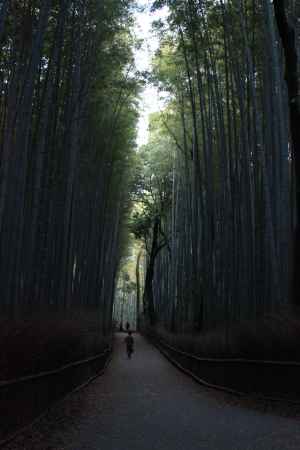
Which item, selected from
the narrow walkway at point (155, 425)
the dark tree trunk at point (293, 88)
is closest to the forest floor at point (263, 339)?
the dark tree trunk at point (293, 88)

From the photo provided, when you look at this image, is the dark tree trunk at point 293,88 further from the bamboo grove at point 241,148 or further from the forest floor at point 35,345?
the forest floor at point 35,345

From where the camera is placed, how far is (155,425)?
4832 mm

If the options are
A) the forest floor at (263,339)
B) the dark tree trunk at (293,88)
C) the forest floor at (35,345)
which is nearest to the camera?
the forest floor at (35,345)

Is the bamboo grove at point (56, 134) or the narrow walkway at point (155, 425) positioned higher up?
the bamboo grove at point (56, 134)

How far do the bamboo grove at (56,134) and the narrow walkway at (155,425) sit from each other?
4.40ft

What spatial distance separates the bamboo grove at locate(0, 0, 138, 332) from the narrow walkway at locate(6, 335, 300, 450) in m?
1.34

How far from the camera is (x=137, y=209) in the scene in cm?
2588

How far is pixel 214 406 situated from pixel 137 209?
792 inches

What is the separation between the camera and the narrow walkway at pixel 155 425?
3887 millimetres

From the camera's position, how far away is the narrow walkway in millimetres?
3887

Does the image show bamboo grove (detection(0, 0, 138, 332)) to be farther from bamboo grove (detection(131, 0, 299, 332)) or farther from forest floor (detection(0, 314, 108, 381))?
bamboo grove (detection(131, 0, 299, 332))

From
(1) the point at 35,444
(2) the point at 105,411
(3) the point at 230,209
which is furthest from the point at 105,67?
(1) the point at 35,444

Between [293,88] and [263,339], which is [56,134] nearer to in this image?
[293,88]

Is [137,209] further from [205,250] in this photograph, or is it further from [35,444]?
[35,444]
